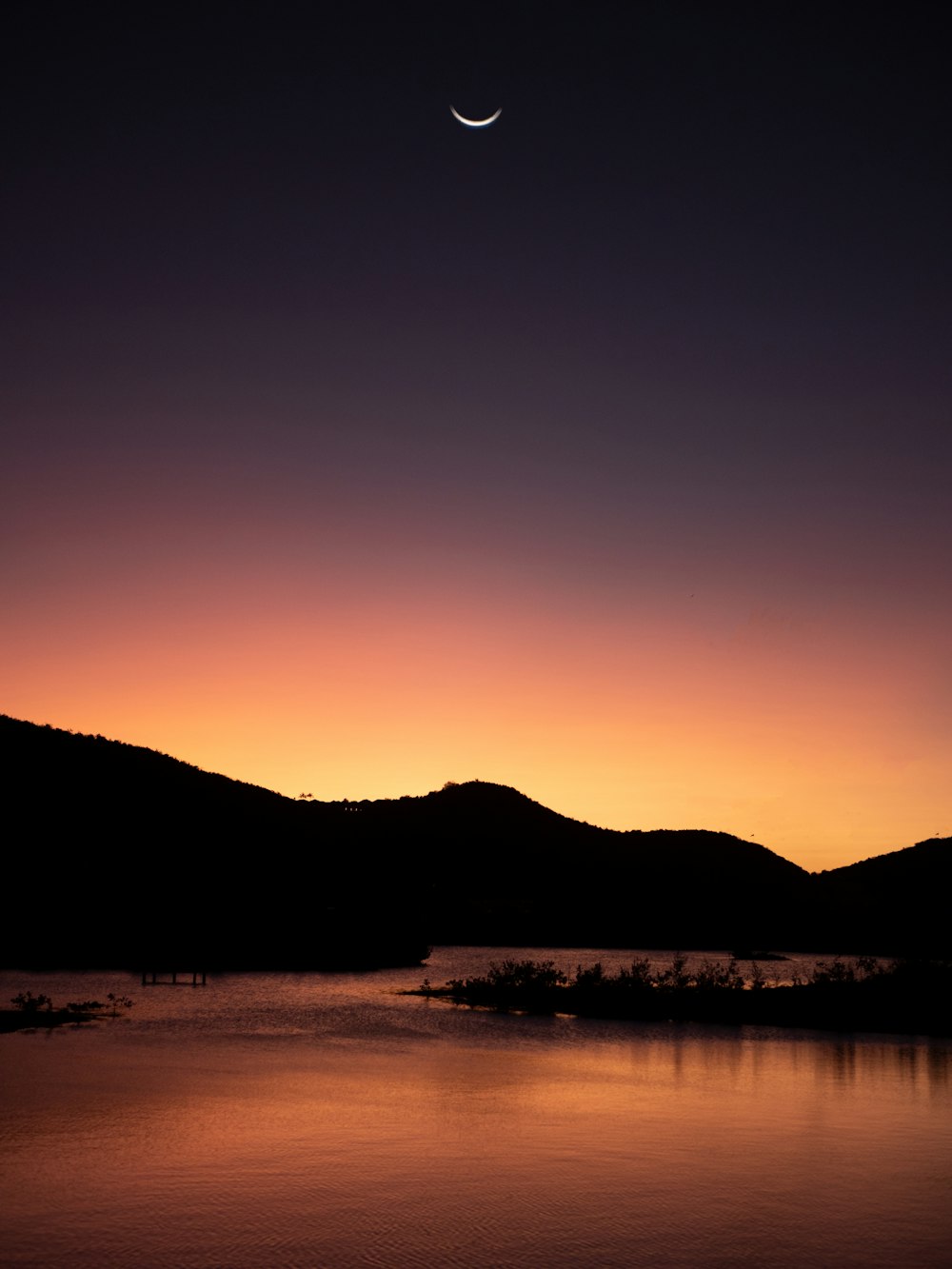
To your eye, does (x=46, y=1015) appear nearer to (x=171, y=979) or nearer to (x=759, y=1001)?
(x=759, y=1001)

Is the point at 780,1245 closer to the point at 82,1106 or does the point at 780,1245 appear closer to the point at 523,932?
the point at 82,1106

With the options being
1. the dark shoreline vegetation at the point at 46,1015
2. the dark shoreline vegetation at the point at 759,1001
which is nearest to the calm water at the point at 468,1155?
the dark shoreline vegetation at the point at 46,1015

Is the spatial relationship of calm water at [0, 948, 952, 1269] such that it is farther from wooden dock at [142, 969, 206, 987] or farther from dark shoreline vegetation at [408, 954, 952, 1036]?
wooden dock at [142, 969, 206, 987]

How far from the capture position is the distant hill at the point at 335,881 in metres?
96.5

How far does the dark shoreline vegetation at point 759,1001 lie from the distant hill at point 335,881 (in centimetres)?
3589

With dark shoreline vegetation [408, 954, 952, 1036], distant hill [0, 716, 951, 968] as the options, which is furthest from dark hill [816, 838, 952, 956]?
dark shoreline vegetation [408, 954, 952, 1036]

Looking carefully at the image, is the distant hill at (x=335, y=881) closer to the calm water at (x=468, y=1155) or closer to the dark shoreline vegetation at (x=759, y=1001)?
the dark shoreline vegetation at (x=759, y=1001)

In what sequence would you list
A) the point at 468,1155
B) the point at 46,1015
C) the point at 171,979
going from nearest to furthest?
the point at 468,1155, the point at 46,1015, the point at 171,979

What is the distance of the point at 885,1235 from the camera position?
46.1 feet

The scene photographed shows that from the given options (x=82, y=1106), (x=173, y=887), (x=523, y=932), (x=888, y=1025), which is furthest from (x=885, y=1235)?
(x=523, y=932)

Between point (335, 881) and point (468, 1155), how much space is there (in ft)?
369

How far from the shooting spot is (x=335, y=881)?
12781 centimetres

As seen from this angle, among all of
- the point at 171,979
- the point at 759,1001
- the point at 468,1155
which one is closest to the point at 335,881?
the point at 171,979

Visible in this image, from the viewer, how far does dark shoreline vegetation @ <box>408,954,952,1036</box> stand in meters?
43.3
